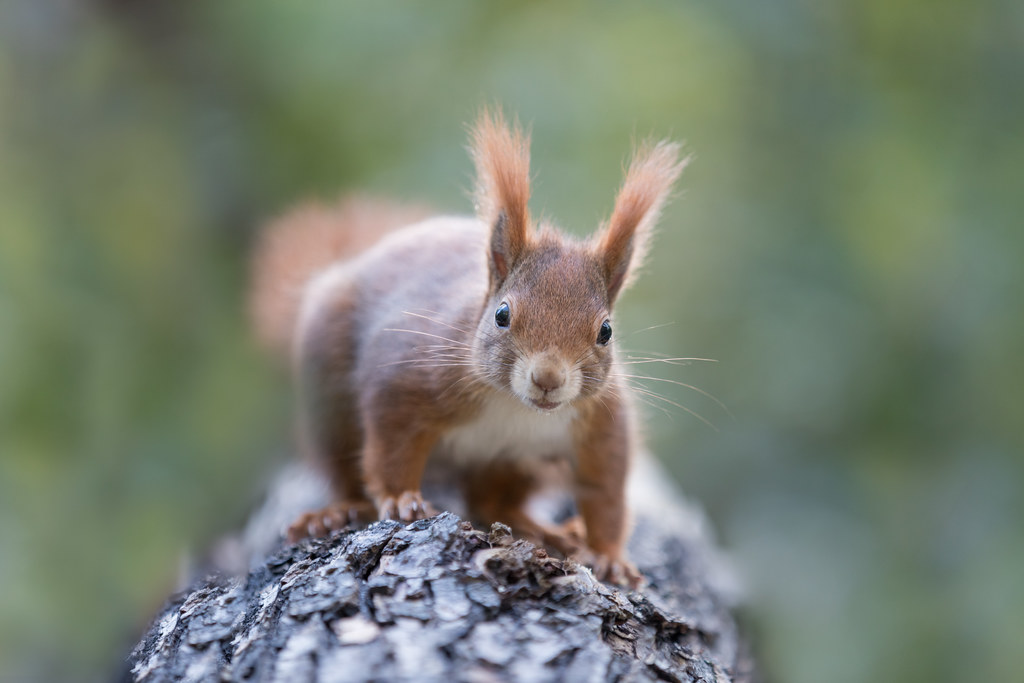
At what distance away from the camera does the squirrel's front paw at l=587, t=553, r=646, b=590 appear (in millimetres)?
1987

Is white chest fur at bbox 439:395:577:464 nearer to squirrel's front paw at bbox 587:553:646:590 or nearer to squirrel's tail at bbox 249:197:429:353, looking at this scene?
squirrel's front paw at bbox 587:553:646:590

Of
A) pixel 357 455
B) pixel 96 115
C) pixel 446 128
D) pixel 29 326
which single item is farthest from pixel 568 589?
pixel 96 115

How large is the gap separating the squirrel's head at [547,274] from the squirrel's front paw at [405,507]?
0.31 metres

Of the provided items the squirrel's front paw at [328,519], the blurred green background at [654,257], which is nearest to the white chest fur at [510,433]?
the squirrel's front paw at [328,519]

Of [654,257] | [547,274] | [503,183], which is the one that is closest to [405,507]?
[547,274]

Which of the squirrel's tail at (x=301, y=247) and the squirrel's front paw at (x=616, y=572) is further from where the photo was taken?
the squirrel's tail at (x=301, y=247)

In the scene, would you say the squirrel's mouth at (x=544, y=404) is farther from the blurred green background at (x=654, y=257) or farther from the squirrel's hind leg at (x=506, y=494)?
the blurred green background at (x=654, y=257)

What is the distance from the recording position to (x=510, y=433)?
7.00 ft

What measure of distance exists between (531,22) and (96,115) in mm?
1838

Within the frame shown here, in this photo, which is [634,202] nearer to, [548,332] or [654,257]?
[548,332]

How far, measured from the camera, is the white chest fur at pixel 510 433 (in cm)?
210

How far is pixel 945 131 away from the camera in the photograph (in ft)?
11.2

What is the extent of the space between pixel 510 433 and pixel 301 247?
1.19 metres

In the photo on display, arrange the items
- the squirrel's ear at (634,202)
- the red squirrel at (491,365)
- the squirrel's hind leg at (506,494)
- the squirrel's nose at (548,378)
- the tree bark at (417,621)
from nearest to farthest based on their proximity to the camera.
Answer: the tree bark at (417,621)
the squirrel's nose at (548,378)
the red squirrel at (491,365)
the squirrel's ear at (634,202)
the squirrel's hind leg at (506,494)
